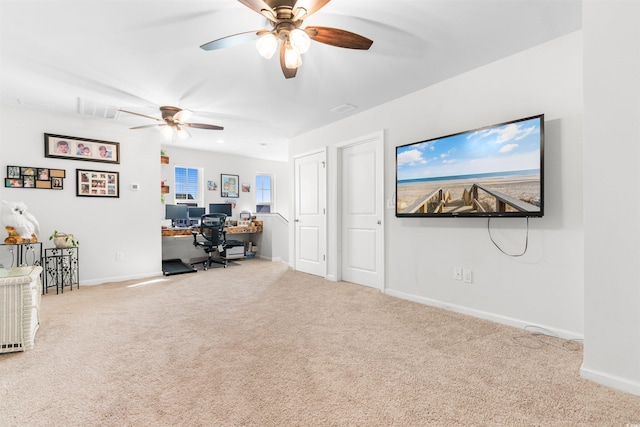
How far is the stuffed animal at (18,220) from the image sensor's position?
3447mm

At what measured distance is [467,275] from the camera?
2.91 m

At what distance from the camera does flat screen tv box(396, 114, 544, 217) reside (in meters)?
2.34

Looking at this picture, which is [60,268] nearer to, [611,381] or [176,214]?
[176,214]

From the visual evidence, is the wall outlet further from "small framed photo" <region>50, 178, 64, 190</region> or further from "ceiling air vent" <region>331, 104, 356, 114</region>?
"small framed photo" <region>50, 178, 64, 190</region>

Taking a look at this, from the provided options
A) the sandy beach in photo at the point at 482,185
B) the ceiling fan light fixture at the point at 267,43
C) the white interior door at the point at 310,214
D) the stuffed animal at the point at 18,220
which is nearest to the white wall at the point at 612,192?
the sandy beach in photo at the point at 482,185

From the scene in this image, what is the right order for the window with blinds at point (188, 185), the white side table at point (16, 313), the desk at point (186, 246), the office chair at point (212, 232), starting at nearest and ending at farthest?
1. the white side table at point (16, 313)
2. the office chair at point (212, 232)
3. the desk at point (186, 246)
4. the window with blinds at point (188, 185)

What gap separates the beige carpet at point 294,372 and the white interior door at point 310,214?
1710 mm

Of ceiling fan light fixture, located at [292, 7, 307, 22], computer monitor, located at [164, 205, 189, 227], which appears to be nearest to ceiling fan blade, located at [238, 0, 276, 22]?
ceiling fan light fixture, located at [292, 7, 307, 22]

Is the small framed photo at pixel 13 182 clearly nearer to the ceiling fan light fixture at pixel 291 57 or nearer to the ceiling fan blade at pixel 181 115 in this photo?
the ceiling fan blade at pixel 181 115

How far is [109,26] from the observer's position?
2.17 m

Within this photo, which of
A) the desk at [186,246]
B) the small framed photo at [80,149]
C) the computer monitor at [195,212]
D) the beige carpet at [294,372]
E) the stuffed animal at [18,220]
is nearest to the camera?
the beige carpet at [294,372]

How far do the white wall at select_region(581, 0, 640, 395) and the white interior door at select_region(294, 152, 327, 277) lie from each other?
323 cm

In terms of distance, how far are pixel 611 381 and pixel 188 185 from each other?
22.7ft

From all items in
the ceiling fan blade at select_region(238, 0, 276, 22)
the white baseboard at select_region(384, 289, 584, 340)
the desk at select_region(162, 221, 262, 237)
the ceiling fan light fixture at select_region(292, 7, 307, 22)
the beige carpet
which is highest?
the ceiling fan light fixture at select_region(292, 7, 307, 22)
